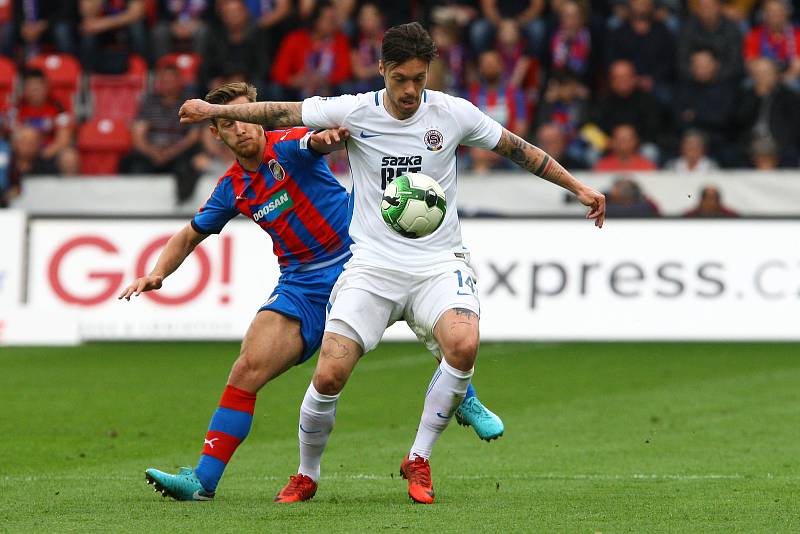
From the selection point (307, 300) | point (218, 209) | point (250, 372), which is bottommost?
point (250, 372)

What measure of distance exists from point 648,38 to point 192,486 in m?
13.1

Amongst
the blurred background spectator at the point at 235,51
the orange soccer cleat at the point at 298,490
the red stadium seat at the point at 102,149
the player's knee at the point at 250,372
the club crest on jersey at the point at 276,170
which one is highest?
the club crest on jersey at the point at 276,170

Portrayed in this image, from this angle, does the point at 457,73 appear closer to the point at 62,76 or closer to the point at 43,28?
the point at 62,76

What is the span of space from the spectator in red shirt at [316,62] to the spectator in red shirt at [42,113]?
268 centimetres

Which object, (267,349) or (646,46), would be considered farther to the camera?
(646,46)

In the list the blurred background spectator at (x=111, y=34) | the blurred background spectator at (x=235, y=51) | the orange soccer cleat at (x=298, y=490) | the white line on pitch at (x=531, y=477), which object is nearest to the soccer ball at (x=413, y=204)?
the orange soccer cleat at (x=298, y=490)

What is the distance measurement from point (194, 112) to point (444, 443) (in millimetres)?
3886

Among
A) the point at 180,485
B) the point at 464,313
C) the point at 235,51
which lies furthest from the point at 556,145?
the point at 180,485

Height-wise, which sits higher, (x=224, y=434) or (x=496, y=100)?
(x=224, y=434)

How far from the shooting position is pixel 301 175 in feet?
27.1

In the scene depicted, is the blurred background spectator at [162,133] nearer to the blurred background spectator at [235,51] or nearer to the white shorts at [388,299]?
the blurred background spectator at [235,51]

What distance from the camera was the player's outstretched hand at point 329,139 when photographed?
760 centimetres

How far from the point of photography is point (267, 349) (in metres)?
8.02

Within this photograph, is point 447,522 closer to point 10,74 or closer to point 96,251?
point 96,251
